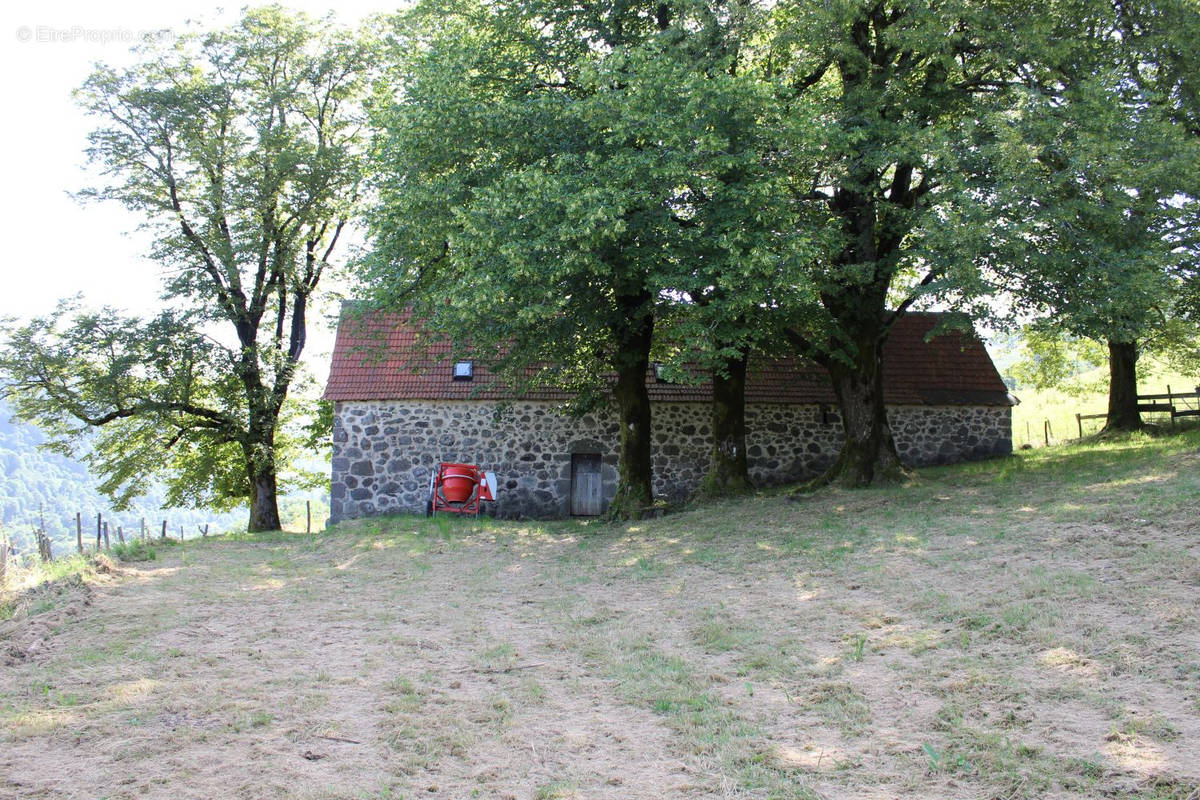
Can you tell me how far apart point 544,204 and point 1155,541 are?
24.9 ft

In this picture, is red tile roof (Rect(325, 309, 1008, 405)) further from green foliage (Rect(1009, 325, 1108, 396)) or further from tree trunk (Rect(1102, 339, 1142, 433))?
green foliage (Rect(1009, 325, 1108, 396))

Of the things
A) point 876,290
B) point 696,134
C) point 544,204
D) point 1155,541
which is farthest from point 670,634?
point 876,290

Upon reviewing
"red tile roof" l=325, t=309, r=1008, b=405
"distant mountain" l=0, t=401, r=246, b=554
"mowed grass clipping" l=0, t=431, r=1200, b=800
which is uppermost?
"red tile roof" l=325, t=309, r=1008, b=405

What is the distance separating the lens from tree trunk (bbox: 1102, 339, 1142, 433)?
1786 centimetres

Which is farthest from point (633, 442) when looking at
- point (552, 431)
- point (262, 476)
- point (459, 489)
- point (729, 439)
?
point (262, 476)

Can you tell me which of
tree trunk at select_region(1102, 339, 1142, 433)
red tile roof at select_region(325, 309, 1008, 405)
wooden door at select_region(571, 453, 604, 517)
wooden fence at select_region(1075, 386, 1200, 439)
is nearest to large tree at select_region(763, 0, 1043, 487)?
red tile roof at select_region(325, 309, 1008, 405)

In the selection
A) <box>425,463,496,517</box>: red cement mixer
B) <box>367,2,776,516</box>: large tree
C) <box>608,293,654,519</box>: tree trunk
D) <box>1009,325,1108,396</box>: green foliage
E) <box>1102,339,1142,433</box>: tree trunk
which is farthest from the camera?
<box>1009,325,1108,396</box>: green foliage

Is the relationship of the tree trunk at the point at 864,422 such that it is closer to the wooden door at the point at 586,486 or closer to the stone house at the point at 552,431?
the stone house at the point at 552,431

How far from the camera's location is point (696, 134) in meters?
11.2

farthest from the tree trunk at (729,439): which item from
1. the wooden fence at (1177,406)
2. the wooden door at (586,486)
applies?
the wooden fence at (1177,406)

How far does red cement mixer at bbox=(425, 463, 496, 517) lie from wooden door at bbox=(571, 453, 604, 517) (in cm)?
198

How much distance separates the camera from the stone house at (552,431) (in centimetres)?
1872

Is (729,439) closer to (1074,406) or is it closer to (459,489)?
(459,489)

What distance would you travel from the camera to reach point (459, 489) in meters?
17.3
